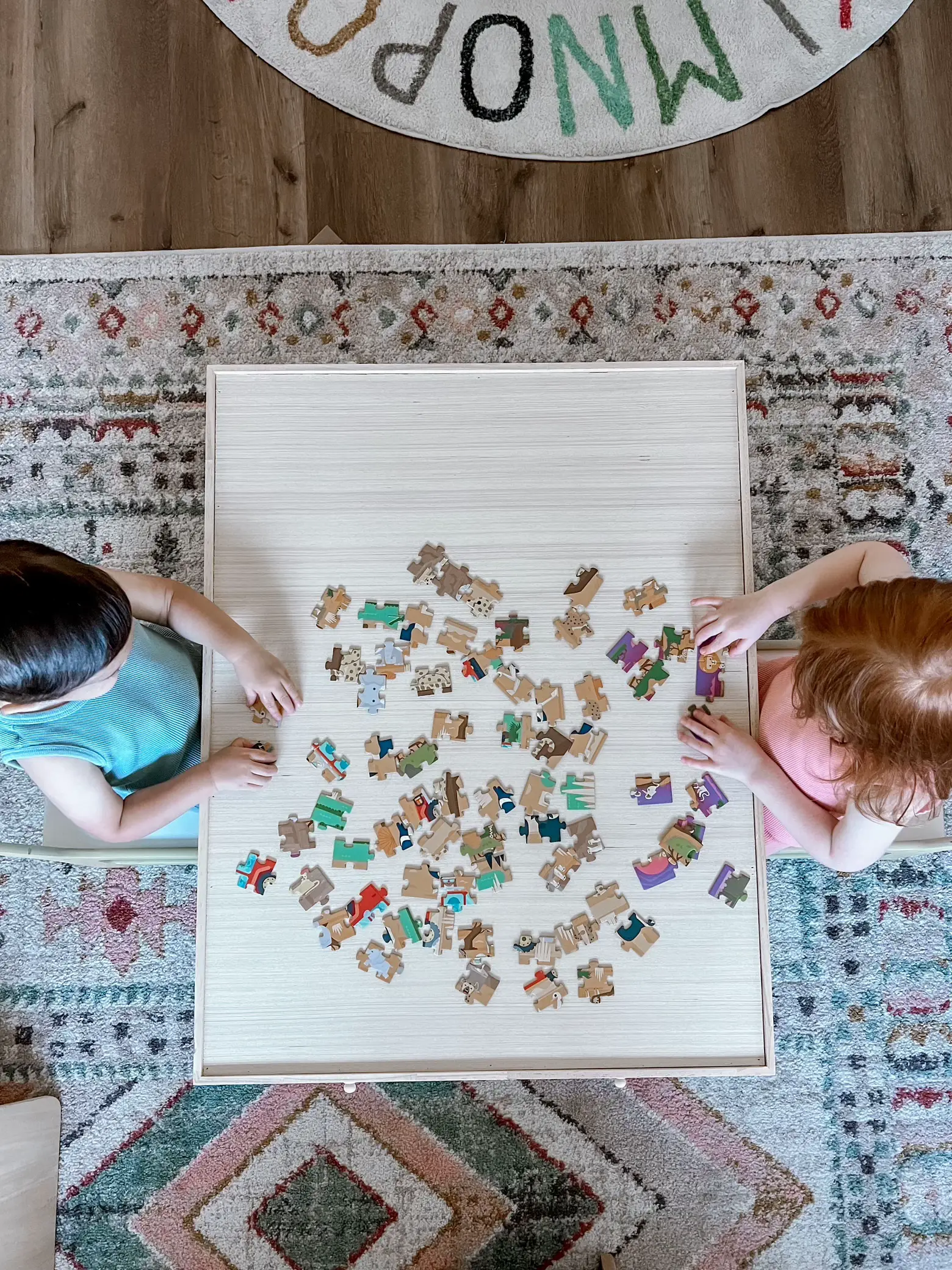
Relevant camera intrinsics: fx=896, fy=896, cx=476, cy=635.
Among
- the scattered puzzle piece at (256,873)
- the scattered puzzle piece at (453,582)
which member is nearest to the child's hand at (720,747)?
the scattered puzzle piece at (453,582)

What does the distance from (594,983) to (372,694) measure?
444mm

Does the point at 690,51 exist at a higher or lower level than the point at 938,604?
higher

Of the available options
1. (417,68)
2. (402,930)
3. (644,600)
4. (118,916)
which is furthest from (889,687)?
(417,68)

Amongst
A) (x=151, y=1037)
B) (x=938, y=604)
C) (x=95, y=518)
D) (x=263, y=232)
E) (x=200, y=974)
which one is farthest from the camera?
(x=263, y=232)

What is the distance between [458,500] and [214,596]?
0.34 m

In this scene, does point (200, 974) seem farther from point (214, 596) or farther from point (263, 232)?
point (263, 232)

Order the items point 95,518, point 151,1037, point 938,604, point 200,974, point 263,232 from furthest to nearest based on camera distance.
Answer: point 263,232
point 95,518
point 151,1037
point 200,974
point 938,604

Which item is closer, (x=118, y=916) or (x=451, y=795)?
(x=451, y=795)

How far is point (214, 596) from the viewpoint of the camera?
3.82 feet

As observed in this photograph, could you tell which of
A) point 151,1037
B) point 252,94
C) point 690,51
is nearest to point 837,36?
point 690,51

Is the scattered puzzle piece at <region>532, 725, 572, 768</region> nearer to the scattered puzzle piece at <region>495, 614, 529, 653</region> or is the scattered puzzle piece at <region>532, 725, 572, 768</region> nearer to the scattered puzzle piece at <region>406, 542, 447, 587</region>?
the scattered puzzle piece at <region>495, 614, 529, 653</region>

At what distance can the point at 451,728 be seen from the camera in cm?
112

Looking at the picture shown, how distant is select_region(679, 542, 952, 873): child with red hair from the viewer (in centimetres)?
98

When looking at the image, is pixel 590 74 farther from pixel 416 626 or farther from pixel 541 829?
pixel 541 829
